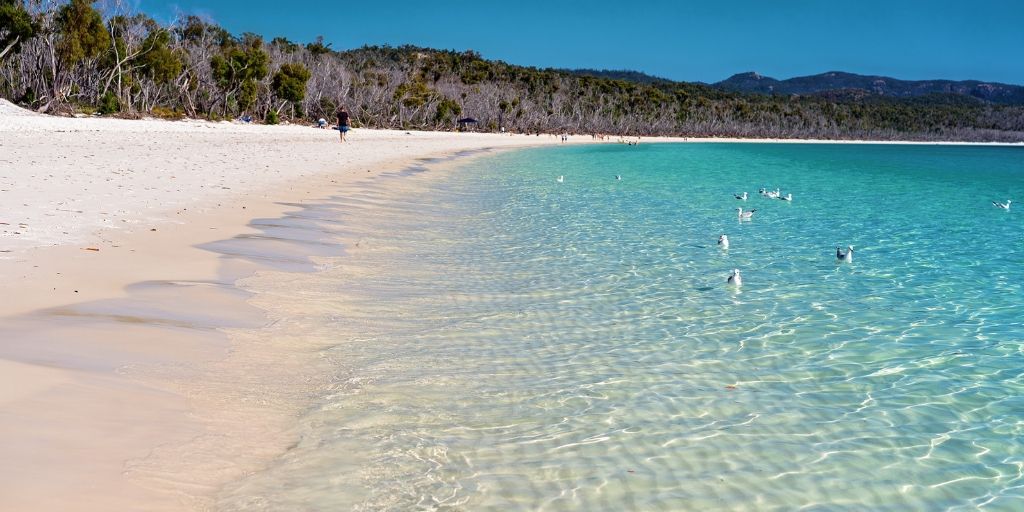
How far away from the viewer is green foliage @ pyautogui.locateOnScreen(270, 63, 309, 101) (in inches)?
2709

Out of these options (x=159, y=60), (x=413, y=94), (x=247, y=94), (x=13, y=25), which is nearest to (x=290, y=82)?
(x=247, y=94)

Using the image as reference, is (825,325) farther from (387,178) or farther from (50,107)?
(50,107)

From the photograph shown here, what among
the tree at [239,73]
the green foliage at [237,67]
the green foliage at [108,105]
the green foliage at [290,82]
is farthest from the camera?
the green foliage at [290,82]

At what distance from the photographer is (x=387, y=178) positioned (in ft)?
76.8

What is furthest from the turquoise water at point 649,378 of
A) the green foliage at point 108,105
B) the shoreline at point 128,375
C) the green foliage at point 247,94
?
the green foliage at point 247,94

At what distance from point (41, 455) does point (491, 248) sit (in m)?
8.42

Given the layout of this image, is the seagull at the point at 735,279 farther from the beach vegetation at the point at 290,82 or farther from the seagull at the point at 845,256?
the beach vegetation at the point at 290,82

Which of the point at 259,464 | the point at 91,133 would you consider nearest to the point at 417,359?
the point at 259,464

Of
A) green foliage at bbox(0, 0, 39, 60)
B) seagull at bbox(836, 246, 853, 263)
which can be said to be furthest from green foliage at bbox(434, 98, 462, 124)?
seagull at bbox(836, 246, 853, 263)

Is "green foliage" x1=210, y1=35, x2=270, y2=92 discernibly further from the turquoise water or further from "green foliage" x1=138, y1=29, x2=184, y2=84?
the turquoise water

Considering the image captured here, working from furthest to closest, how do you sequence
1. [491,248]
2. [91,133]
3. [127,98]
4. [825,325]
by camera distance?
[127,98], [91,133], [491,248], [825,325]

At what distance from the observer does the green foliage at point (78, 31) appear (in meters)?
45.2

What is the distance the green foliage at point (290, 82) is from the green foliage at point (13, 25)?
25688mm

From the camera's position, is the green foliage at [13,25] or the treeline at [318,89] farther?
the treeline at [318,89]
